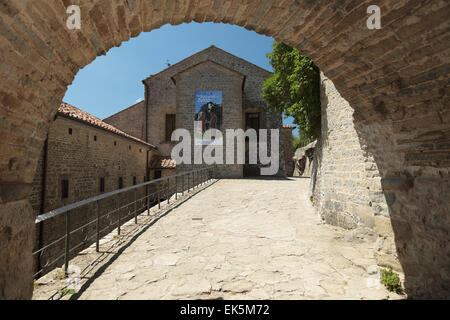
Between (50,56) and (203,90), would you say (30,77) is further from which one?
(203,90)

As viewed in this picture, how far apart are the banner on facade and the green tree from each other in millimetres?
8042

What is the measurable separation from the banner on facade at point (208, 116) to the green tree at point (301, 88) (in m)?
8.04

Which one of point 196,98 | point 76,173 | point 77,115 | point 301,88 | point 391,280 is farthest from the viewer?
point 196,98

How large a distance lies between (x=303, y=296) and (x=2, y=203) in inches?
121

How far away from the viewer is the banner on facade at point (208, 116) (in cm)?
1548

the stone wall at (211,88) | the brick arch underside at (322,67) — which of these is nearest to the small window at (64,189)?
the brick arch underside at (322,67)

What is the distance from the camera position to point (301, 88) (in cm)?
664

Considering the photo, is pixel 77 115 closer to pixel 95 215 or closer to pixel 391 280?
pixel 95 215

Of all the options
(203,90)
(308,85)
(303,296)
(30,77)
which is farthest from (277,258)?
(203,90)

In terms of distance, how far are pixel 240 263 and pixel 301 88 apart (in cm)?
548

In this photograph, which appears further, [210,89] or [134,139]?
[210,89]

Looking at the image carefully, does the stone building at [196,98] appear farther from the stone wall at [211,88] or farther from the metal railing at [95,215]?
the metal railing at [95,215]
